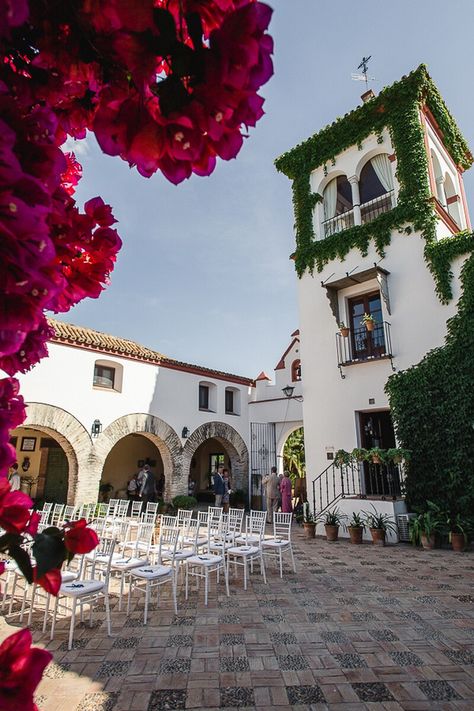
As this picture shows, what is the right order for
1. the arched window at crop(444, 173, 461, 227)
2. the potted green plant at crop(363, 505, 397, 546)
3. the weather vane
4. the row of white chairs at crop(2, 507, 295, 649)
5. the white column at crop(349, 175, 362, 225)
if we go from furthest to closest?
1. the weather vane
2. the arched window at crop(444, 173, 461, 227)
3. the white column at crop(349, 175, 362, 225)
4. the potted green plant at crop(363, 505, 397, 546)
5. the row of white chairs at crop(2, 507, 295, 649)

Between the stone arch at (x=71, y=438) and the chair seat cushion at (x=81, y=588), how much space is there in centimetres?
688

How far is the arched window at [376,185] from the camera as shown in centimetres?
1133

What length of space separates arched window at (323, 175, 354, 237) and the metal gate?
26.1ft

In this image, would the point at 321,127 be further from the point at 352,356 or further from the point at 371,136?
the point at 352,356

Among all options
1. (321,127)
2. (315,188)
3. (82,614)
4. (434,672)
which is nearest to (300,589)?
(434,672)

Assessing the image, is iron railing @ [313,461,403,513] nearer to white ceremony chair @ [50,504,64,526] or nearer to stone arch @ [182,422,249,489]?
stone arch @ [182,422,249,489]

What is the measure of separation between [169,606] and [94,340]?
29.9 ft

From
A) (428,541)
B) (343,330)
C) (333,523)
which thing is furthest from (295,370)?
(428,541)

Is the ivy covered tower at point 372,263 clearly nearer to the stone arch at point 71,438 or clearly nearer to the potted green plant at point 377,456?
the potted green plant at point 377,456

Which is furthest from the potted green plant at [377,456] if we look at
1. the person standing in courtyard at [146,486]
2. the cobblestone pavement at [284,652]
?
the person standing in courtyard at [146,486]

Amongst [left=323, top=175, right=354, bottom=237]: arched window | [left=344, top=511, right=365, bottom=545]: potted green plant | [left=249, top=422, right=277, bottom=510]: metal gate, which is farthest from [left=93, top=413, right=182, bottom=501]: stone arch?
[left=323, top=175, right=354, bottom=237]: arched window

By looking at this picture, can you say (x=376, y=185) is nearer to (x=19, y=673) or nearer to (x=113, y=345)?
(x=113, y=345)

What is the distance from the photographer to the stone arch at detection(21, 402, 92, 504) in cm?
1082

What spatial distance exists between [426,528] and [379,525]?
95 cm
